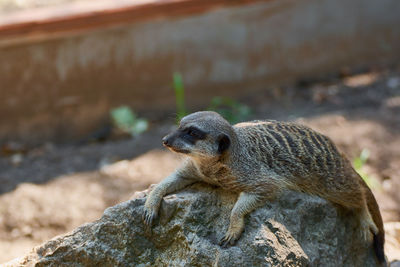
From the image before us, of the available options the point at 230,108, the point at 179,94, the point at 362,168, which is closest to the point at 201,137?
the point at 362,168

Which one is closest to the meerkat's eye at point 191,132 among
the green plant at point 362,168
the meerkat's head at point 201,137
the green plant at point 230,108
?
the meerkat's head at point 201,137

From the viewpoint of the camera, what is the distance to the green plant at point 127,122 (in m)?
5.07

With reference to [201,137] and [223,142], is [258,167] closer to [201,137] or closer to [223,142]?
[223,142]

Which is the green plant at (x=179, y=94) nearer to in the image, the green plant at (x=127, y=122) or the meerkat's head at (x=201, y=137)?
the green plant at (x=127, y=122)

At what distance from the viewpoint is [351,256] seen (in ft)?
8.90

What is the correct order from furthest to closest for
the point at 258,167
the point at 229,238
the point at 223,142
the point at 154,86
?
the point at 154,86 → the point at 258,167 → the point at 223,142 → the point at 229,238

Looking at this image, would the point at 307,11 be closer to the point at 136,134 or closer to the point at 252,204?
the point at 136,134

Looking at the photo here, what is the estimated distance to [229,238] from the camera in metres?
2.27

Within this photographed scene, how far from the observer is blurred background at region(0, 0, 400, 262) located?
4234 millimetres

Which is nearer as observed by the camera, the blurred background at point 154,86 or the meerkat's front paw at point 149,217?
the meerkat's front paw at point 149,217

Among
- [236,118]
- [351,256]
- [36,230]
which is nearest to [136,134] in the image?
[236,118]

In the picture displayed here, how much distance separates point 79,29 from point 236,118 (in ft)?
5.64

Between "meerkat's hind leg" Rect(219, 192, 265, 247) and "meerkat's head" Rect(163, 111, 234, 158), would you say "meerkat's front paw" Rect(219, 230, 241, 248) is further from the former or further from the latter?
"meerkat's head" Rect(163, 111, 234, 158)

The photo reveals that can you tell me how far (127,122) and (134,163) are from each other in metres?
0.75
